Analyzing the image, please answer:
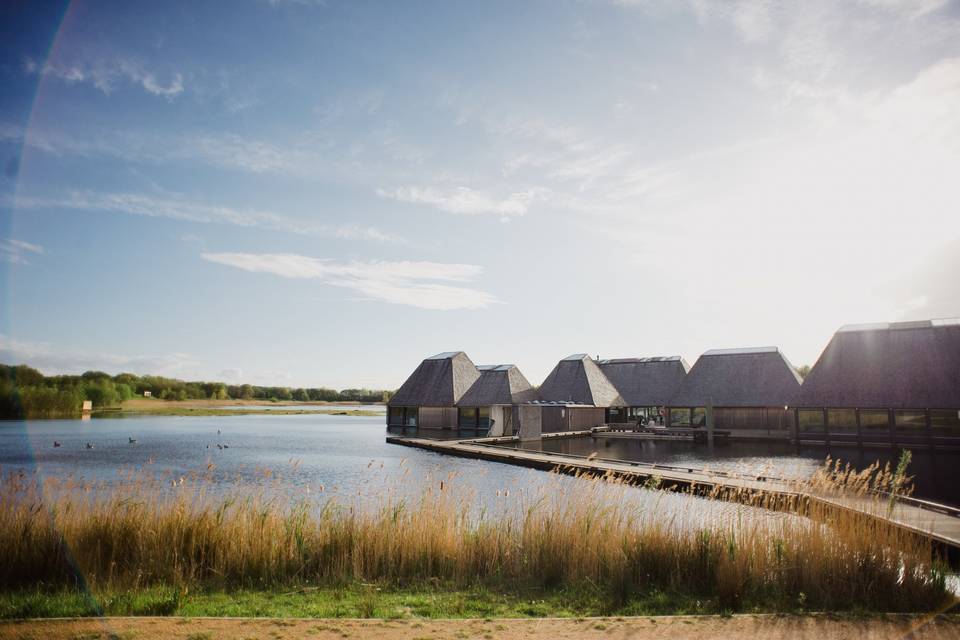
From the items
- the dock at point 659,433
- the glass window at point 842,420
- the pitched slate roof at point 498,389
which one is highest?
the pitched slate roof at point 498,389

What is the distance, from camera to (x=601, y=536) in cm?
675

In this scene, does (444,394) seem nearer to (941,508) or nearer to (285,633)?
(941,508)

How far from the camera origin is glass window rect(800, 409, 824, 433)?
29.5 m

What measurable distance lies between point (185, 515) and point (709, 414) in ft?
97.6

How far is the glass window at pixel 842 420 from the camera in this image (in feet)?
93.7

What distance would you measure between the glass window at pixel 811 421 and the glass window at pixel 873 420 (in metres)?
1.88

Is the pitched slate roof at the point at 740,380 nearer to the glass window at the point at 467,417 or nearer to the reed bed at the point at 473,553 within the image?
the glass window at the point at 467,417

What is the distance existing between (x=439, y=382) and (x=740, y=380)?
777 inches

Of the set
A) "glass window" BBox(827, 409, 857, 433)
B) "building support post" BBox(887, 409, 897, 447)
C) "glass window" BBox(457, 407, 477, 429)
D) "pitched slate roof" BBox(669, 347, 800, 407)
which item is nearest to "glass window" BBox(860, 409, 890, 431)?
"glass window" BBox(827, 409, 857, 433)

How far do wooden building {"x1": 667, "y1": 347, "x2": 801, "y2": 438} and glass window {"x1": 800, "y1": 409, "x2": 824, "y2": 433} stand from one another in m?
1.03

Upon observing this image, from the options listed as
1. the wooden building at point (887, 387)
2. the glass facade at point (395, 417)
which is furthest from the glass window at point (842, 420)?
the glass facade at point (395, 417)

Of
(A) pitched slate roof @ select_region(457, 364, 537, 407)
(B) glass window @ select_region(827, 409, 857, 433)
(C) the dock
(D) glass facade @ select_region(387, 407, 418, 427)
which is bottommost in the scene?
(C) the dock

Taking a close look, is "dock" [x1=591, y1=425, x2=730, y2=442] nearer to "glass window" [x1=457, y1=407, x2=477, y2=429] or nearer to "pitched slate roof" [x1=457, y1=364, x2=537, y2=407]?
"pitched slate roof" [x1=457, y1=364, x2=537, y2=407]

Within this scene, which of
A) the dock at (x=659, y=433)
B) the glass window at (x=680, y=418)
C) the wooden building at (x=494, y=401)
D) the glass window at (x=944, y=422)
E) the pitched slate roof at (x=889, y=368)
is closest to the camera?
Result: the glass window at (x=944, y=422)
